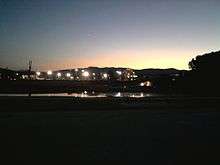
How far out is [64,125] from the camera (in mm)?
20625

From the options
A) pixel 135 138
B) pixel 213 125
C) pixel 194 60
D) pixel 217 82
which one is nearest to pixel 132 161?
pixel 135 138

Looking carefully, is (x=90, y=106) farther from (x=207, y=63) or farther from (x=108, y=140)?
(x=207, y=63)

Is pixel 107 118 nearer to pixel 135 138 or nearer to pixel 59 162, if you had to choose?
pixel 135 138

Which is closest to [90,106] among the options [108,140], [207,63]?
[108,140]

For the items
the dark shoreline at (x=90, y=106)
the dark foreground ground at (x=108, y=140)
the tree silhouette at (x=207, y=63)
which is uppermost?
the tree silhouette at (x=207, y=63)

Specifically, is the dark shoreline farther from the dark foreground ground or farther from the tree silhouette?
the tree silhouette

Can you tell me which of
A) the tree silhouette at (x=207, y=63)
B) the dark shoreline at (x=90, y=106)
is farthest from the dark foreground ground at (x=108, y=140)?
the tree silhouette at (x=207, y=63)

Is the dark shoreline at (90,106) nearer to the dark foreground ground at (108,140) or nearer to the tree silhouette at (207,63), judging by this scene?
the dark foreground ground at (108,140)

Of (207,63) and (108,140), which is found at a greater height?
(207,63)

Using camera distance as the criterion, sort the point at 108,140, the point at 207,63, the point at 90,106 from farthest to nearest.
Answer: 1. the point at 207,63
2. the point at 90,106
3. the point at 108,140

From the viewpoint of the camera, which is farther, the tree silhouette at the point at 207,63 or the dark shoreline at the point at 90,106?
the tree silhouette at the point at 207,63

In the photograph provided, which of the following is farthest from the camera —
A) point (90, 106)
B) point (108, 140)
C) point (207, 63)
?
point (207, 63)

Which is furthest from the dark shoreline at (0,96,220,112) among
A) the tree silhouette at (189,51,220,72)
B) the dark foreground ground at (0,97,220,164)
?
the tree silhouette at (189,51,220,72)

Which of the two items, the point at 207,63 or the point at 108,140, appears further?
the point at 207,63
